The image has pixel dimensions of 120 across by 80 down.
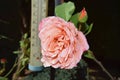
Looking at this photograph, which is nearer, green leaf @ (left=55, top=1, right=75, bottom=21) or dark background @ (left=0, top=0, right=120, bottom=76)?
green leaf @ (left=55, top=1, right=75, bottom=21)

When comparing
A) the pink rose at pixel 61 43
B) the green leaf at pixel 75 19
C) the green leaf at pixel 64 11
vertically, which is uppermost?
the green leaf at pixel 64 11

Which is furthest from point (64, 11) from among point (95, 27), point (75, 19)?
point (95, 27)

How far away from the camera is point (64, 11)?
3.42 feet

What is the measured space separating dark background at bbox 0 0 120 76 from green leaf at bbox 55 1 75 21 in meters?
0.86

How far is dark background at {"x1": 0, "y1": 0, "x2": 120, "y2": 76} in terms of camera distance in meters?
1.99

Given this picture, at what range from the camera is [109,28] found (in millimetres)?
2240

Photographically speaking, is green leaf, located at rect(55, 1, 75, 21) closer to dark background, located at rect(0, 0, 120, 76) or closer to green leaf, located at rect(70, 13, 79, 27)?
green leaf, located at rect(70, 13, 79, 27)

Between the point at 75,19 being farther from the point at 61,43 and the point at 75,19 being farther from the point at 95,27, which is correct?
the point at 95,27

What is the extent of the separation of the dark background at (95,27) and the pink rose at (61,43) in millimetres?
943

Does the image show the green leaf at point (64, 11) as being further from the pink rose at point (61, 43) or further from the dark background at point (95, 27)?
the dark background at point (95, 27)

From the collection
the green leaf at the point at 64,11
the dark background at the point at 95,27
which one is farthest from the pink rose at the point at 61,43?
the dark background at the point at 95,27

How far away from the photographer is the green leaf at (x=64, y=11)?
40.9 inches

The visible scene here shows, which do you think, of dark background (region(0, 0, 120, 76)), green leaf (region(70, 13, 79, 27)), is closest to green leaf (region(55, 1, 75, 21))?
green leaf (region(70, 13, 79, 27))

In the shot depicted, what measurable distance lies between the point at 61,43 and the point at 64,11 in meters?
0.13
